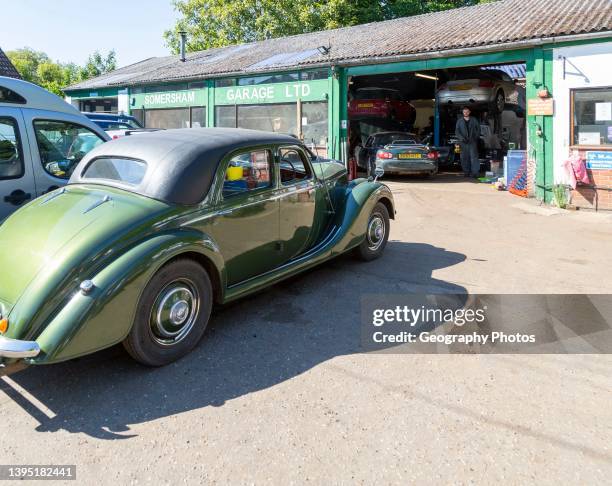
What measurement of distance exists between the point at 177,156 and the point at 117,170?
1.95 ft

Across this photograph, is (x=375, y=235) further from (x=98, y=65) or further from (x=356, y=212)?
(x=98, y=65)

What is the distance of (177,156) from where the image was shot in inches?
159

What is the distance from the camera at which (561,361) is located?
367cm

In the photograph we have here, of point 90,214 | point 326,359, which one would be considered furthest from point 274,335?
point 90,214

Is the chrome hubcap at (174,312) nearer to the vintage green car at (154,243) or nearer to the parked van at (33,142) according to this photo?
the vintage green car at (154,243)

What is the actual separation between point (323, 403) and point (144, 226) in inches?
67.5

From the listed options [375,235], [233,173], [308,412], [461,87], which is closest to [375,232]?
[375,235]

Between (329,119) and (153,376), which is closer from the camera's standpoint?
(153,376)

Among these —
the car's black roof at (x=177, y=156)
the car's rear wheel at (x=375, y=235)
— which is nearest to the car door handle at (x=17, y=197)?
the car's black roof at (x=177, y=156)

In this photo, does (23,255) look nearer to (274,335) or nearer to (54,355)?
(54,355)

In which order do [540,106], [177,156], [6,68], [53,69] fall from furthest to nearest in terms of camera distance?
1. [53,69]
2. [6,68]
3. [540,106]
4. [177,156]

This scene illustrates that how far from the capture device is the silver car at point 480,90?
668 inches

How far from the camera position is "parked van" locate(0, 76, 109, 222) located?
5094mm

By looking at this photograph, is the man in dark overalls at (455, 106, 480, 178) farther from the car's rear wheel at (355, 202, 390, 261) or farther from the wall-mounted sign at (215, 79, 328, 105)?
the car's rear wheel at (355, 202, 390, 261)
